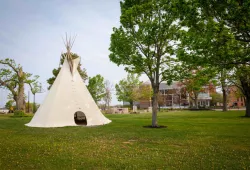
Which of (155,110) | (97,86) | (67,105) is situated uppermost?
(97,86)

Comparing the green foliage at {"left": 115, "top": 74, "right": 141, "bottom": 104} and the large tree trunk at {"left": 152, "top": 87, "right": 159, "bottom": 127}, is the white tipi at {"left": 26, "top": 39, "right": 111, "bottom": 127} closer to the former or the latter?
the large tree trunk at {"left": 152, "top": 87, "right": 159, "bottom": 127}

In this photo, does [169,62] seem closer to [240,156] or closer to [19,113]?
[240,156]

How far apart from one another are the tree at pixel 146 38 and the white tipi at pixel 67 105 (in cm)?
448

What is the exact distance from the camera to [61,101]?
18.3 m

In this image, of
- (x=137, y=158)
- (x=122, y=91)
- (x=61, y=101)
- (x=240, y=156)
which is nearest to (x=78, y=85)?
(x=61, y=101)

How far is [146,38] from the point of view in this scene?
15914mm

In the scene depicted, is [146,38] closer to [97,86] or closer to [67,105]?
[67,105]

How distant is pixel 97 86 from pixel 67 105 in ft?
123

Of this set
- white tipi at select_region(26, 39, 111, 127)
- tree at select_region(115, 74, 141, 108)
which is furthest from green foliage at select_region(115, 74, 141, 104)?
white tipi at select_region(26, 39, 111, 127)

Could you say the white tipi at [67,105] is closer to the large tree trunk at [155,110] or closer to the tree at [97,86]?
the large tree trunk at [155,110]

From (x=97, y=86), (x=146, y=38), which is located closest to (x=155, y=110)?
(x=146, y=38)

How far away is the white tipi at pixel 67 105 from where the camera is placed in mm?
17672

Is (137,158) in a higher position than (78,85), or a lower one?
lower

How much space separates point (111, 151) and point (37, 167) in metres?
3.06
